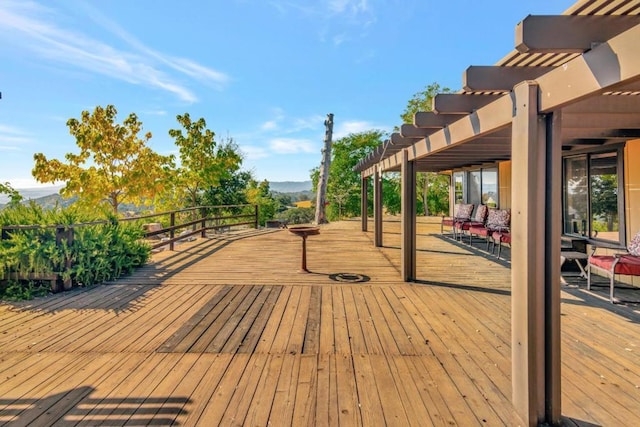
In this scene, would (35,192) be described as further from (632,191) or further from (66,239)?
(632,191)

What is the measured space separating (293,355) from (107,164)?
13.3m

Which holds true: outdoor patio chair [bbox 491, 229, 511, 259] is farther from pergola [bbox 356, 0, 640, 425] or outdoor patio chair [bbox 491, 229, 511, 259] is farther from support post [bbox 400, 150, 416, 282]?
pergola [bbox 356, 0, 640, 425]

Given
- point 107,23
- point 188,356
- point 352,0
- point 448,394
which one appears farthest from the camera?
point 107,23

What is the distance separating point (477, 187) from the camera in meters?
9.73

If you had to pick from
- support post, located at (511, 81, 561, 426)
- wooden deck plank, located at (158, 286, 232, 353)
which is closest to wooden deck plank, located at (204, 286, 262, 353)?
wooden deck plank, located at (158, 286, 232, 353)

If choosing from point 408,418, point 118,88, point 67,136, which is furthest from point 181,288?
point 118,88

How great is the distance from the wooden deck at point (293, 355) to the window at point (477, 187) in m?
5.16

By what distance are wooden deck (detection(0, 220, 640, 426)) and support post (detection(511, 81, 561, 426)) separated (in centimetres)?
22

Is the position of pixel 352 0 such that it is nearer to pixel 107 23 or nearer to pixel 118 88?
pixel 107 23

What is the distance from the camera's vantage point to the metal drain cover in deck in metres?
4.66

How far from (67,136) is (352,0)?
11.6 meters

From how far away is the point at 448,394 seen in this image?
6.39ft

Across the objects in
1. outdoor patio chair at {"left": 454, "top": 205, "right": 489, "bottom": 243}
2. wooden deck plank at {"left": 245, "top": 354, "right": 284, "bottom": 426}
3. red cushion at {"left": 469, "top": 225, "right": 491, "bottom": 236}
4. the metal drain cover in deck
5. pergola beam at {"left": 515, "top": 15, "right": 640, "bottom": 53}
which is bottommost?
wooden deck plank at {"left": 245, "top": 354, "right": 284, "bottom": 426}

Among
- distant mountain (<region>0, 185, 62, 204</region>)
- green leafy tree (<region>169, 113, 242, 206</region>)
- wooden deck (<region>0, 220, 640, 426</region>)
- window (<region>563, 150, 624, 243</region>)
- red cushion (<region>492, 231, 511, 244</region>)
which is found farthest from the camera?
green leafy tree (<region>169, 113, 242, 206</region>)
